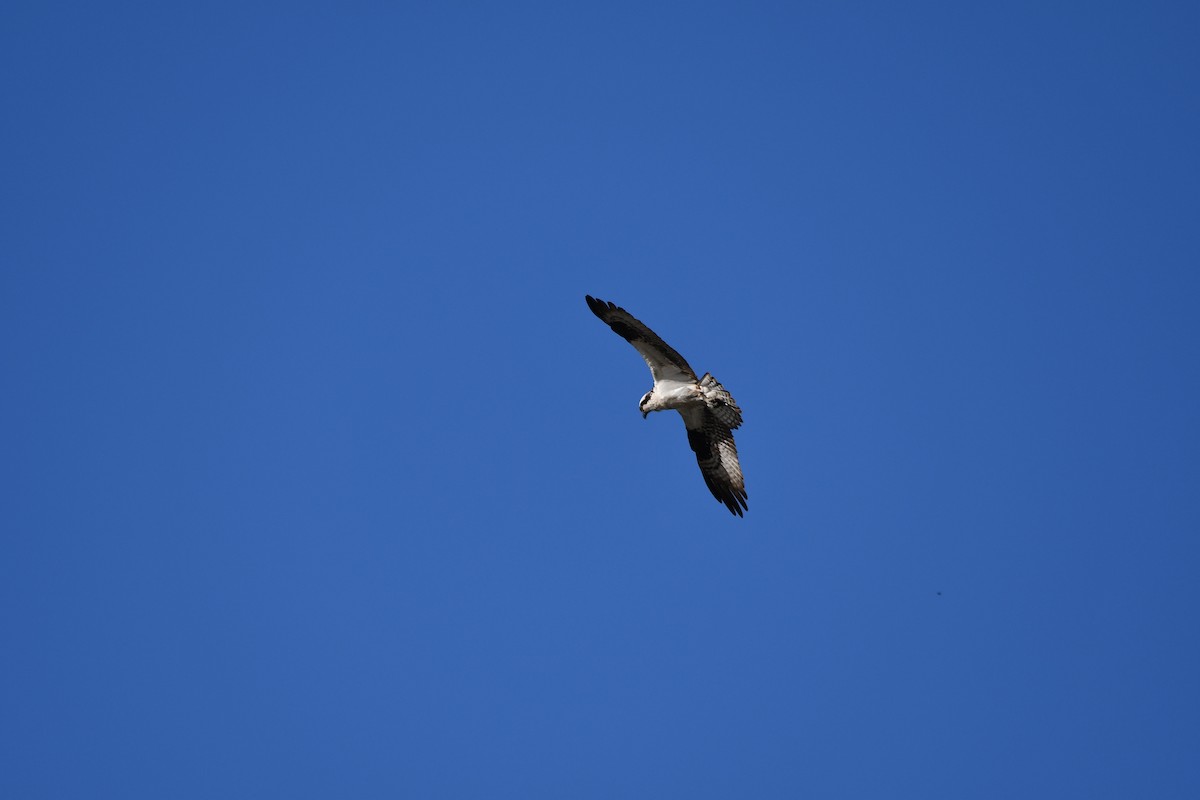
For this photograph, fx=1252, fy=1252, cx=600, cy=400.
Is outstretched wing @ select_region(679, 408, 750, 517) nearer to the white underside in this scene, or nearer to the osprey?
the osprey

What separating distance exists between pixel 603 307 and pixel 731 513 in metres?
4.16

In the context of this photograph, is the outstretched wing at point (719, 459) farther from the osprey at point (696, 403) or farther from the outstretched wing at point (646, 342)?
the outstretched wing at point (646, 342)

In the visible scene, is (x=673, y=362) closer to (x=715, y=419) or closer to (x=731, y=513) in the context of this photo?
(x=715, y=419)

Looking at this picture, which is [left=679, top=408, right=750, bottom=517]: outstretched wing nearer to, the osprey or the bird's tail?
the osprey

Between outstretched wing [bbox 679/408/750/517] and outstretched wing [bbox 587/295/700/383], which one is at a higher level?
outstretched wing [bbox 587/295/700/383]

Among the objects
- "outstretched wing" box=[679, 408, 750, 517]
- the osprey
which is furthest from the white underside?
"outstretched wing" box=[679, 408, 750, 517]

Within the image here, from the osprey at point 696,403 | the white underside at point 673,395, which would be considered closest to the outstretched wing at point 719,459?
the osprey at point 696,403

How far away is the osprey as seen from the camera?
62.5 feet

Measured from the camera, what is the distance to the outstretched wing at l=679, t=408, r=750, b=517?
66.9 ft

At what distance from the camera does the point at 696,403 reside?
19.6 m

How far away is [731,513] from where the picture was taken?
20.5 metres

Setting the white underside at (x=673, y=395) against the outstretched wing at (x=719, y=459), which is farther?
the outstretched wing at (x=719, y=459)

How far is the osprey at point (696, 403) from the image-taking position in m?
19.0

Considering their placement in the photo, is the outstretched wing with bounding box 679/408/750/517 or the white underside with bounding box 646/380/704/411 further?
the outstretched wing with bounding box 679/408/750/517
